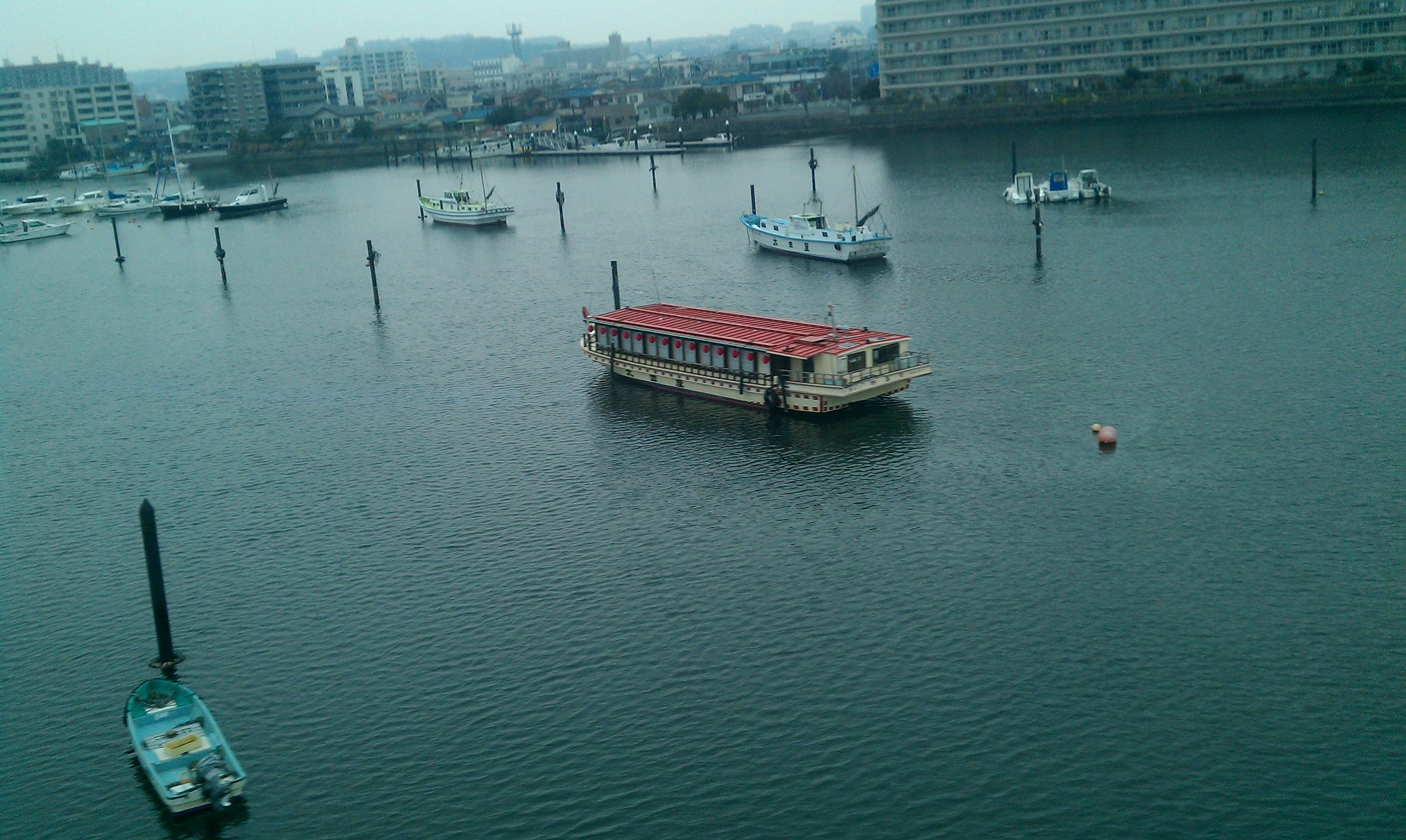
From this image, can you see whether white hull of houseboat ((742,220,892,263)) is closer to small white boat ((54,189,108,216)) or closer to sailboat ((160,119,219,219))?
sailboat ((160,119,219,219))

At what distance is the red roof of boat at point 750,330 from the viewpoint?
34156 mm

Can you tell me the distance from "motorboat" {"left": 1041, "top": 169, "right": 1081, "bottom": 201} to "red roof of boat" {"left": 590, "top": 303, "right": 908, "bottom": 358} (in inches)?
1364

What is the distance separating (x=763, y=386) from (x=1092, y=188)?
135 ft

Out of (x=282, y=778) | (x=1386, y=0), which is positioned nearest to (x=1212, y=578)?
(x=282, y=778)

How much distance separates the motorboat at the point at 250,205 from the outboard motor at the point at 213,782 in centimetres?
8971

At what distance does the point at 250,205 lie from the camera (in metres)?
103

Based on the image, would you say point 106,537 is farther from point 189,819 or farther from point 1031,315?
point 1031,315

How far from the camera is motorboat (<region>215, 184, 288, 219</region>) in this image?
336 feet

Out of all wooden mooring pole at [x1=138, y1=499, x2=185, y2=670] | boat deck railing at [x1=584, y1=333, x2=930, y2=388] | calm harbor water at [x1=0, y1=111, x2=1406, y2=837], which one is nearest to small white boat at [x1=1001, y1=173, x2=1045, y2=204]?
calm harbor water at [x1=0, y1=111, x2=1406, y2=837]

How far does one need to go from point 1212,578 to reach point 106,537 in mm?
23508

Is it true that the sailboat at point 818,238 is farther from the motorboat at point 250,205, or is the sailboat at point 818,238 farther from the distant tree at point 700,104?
the distant tree at point 700,104

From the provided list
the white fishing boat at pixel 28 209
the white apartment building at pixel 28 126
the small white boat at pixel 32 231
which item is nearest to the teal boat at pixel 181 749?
the small white boat at pixel 32 231

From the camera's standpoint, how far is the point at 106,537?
2972 cm

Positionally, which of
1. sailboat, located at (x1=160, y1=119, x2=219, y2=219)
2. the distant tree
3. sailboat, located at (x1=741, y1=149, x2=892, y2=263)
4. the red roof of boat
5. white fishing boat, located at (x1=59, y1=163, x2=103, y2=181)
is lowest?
the red roof of boat
